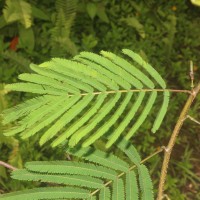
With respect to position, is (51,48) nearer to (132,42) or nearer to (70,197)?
(132,42)

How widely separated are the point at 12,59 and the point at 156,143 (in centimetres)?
143

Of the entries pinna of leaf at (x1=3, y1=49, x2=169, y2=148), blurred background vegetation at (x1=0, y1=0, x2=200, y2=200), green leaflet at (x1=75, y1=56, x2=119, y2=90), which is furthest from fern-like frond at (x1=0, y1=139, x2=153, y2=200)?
blurred background vegetation at (x1=0, y1=0, x2=200, y2=200)

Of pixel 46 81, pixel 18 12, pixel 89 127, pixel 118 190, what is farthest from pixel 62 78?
pixel 18 12

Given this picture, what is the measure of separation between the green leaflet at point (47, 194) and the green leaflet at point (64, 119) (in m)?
0.17

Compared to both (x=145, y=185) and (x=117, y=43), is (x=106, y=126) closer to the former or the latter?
(x=145, y=185)

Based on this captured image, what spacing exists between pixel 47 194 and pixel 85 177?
0.13 m

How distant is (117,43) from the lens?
3740mm

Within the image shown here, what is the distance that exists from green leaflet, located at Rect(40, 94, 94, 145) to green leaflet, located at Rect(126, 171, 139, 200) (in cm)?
29

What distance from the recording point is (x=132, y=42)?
3844mm

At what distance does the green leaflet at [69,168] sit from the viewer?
1.09 m

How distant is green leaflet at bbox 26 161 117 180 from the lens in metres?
1.09

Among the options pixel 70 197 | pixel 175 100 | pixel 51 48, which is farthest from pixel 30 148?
pixel 70 197

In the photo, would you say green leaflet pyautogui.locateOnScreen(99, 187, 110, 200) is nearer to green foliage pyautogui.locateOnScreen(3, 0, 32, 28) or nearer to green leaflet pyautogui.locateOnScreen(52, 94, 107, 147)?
green leaflet pyautogui.locateOnScreen(52, 94, 107, 147)

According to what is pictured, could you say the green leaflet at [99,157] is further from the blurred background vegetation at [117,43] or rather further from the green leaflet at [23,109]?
the blurred background vegetation at [117,43]
